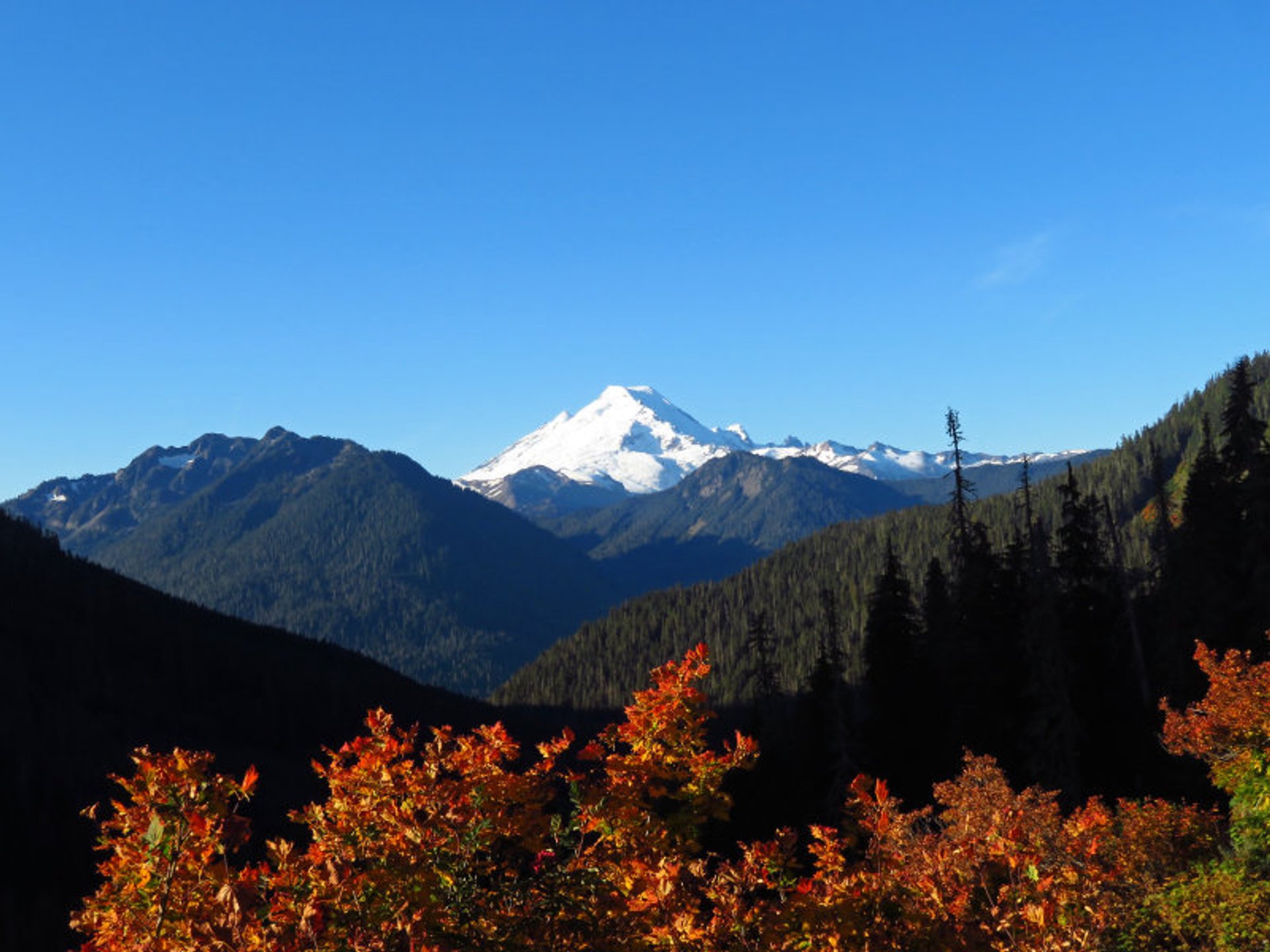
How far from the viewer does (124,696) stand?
456 ft

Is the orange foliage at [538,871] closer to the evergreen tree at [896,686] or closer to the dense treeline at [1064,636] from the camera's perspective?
the dense treeline at [1064,636]

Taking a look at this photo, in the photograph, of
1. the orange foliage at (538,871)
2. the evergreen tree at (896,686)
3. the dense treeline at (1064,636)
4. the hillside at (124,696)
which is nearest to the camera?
the orange foliage at (538,871)

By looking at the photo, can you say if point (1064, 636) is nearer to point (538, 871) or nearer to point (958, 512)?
point (958, 512)

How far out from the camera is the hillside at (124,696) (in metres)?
92.1

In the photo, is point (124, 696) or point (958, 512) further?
point (124, 696)

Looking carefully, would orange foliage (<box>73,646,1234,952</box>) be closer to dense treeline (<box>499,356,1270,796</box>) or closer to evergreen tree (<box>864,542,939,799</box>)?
dense treeline (<box>499,356,1270,796</box>)

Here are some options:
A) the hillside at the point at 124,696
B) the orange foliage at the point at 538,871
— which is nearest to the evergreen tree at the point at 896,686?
the orange foliage at the point at 538,871

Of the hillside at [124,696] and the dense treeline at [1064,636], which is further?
the hillside at [124,696]

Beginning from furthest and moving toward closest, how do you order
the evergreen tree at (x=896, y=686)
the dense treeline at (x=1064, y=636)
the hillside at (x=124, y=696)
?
the hillside at (x=124, y=696) < the evergreen tree at (x=896, y=686) < the dense treeline at (x=1064, y=636)

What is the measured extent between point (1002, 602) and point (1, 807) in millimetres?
93489

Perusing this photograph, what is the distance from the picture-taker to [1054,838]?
21.7m

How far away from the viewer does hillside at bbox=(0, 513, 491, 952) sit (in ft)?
302

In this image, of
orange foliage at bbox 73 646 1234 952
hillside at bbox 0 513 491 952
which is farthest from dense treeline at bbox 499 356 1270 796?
hillside at bbox 0 513 491 952

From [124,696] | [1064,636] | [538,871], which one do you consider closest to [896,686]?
[1064,636]
